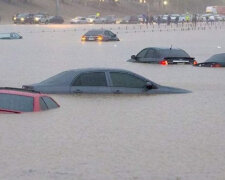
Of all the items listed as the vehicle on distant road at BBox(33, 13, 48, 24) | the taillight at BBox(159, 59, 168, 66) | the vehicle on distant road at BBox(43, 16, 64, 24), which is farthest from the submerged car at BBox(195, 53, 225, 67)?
the vehicle on distant road at BBox(43, 16, 64, 24)

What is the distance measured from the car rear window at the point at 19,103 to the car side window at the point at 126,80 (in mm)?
4347

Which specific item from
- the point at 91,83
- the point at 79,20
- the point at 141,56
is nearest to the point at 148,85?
the point at 91,83

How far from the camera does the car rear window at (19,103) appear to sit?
66.2 feet

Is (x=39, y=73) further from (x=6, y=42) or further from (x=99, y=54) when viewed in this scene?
(x=6, y=42)

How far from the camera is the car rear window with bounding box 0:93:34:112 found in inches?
794

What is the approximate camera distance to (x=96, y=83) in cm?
2459

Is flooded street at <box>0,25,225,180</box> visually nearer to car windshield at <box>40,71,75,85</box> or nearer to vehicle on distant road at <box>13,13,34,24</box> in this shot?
car windshield at <box>40,71,75,85</box>

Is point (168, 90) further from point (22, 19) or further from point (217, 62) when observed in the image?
point (22, 19)

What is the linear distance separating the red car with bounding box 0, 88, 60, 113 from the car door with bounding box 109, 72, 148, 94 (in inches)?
164

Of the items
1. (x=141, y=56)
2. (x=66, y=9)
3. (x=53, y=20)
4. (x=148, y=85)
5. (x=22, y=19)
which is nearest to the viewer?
(x=148, y=85)

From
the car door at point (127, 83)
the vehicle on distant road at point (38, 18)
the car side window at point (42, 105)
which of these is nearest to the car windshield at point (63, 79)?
the car door at point (127, 83)

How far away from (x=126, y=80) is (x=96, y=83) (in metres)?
0.83

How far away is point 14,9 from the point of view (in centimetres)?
13700

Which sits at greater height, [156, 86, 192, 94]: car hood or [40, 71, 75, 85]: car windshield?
[40, 71, 75, 85]: car windshield
